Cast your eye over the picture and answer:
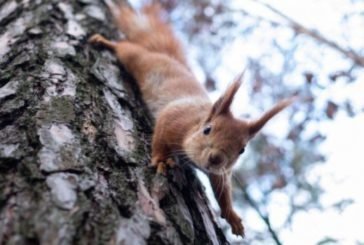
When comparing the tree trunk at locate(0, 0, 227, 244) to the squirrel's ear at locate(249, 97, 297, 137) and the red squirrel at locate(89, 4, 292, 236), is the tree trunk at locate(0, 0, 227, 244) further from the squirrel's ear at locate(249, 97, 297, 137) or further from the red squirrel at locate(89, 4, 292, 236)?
the squirrel's ear at locate(249, 97, 297, 137)

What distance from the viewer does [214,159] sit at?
2240mm

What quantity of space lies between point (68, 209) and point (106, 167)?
0.31 meters

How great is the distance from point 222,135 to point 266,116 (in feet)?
0.72

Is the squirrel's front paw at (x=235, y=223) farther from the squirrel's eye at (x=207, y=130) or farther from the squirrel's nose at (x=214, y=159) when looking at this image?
the squirrel's eye at (x=207, y=130)

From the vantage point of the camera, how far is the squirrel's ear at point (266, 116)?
2.27 meters

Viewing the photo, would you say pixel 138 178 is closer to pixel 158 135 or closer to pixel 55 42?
pixel 158 135

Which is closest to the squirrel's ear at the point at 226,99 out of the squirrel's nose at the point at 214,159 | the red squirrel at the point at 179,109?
the red squirrel at the point at 179,109

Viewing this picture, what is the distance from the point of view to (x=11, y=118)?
1604 mm

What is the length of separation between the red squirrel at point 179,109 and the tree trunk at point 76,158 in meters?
0.16

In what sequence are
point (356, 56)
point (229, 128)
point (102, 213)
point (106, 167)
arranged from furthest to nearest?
point (356, 56) < point (229, 128) < point (106, 167) < point (102, 213)

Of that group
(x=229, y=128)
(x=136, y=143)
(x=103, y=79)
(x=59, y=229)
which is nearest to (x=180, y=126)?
(x=229, y=128)

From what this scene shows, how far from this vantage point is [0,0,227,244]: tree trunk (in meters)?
1.20

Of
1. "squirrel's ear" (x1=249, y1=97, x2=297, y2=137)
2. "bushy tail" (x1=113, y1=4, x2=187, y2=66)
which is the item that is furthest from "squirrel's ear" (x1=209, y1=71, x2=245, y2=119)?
"bushy tail" (x1=113, y1=4, x2=187, y2=66)

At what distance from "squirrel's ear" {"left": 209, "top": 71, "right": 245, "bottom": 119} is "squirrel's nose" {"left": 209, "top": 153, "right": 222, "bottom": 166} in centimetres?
27
